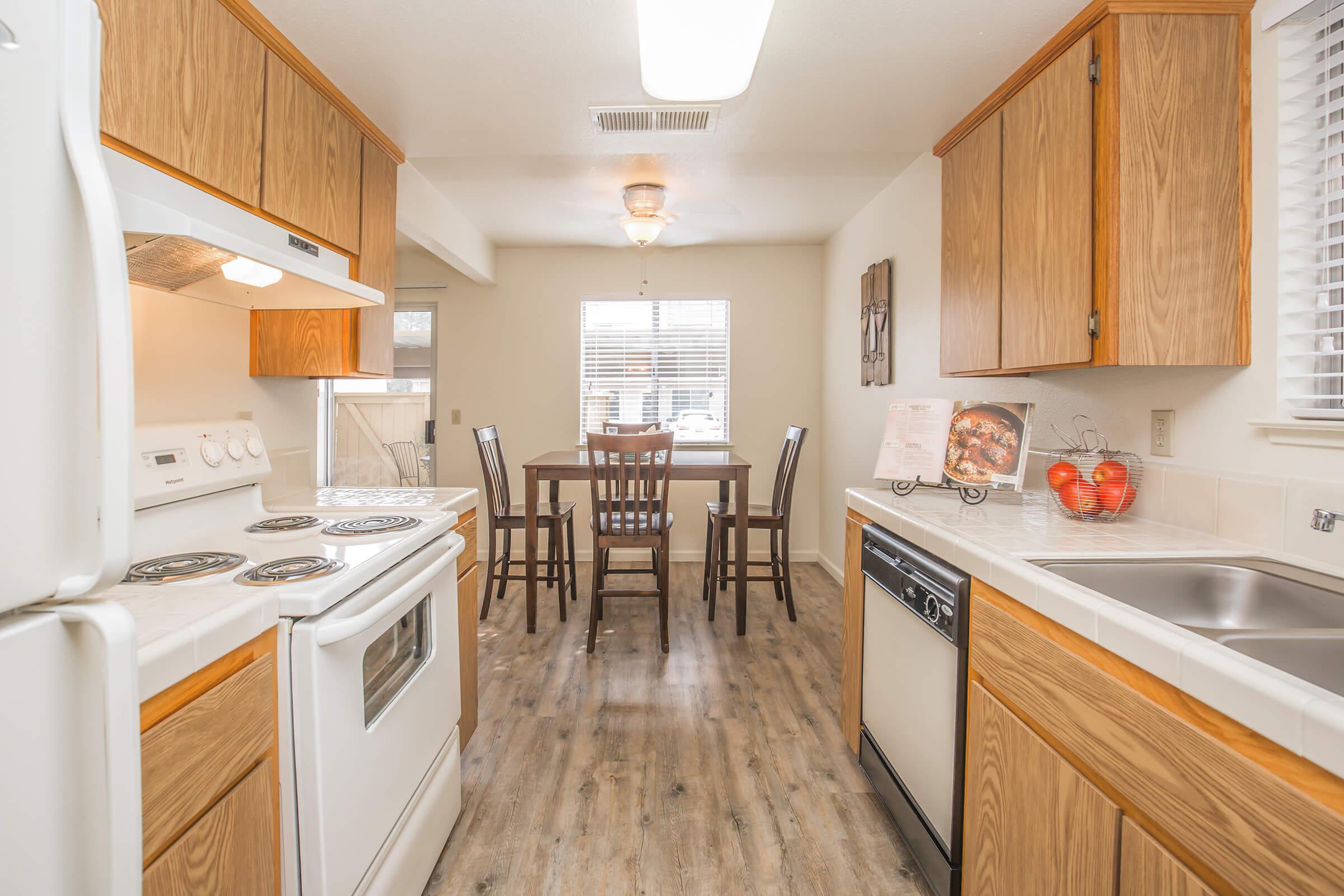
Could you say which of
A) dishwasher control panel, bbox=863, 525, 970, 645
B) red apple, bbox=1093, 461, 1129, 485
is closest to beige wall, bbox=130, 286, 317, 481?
dishwasher control panel, bbox=863, 525, 970, 645

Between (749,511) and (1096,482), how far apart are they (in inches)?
87.5

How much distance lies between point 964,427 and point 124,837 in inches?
A: 80.8

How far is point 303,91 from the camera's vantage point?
185 cm

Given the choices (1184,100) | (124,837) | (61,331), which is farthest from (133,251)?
(1184,100)

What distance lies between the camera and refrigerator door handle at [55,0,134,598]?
1.68 feet

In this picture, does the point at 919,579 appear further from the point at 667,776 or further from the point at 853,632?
the point at 667,776

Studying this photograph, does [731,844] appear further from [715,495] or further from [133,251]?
[715,495]

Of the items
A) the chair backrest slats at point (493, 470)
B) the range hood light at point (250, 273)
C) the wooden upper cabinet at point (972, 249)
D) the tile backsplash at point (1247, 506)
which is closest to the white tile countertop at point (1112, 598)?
the tile backsplash at point (1247, 506)

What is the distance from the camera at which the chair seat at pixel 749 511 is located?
11.6 ft

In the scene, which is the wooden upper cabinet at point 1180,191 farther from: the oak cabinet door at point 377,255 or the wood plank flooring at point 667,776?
the oak cabinet door at point 377,255

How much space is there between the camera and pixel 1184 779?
0.78 metres

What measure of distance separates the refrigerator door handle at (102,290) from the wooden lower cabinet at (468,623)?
143 cm

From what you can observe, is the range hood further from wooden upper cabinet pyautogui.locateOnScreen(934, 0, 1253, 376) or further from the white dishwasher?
wooden upper cabinet pyautogui.locateOnScreen(934, 0, 1253, 376)

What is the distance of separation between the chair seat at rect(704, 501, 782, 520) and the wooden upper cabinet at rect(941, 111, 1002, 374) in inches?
60.0
